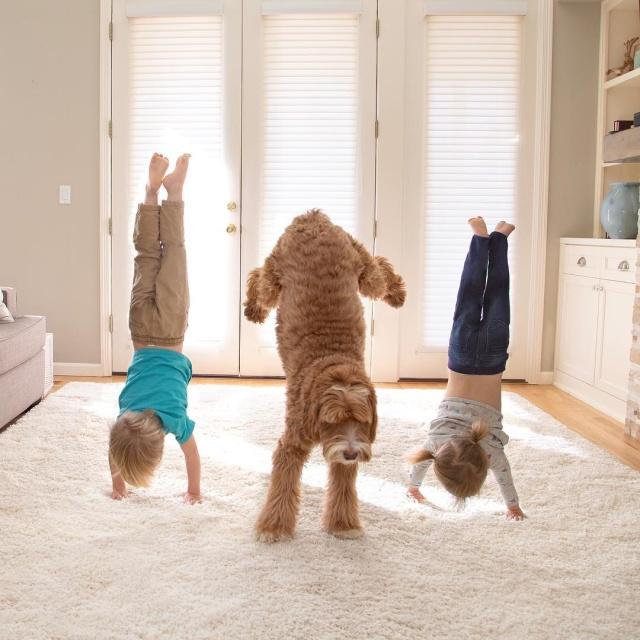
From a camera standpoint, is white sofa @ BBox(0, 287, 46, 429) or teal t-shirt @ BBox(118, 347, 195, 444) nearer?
teal t-shirt @ BBox(118, 347, 195, 444)

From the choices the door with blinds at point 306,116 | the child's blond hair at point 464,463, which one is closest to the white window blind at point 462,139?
the door with blinds at point 306,116

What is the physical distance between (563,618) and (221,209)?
3.42m

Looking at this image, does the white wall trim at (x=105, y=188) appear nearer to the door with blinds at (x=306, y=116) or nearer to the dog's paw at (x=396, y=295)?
the door with blinds at (x=306, y=116)

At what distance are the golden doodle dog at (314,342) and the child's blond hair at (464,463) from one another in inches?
8.0

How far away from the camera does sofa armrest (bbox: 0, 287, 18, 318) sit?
12.1 feet

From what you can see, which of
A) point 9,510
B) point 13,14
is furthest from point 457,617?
point 13,14

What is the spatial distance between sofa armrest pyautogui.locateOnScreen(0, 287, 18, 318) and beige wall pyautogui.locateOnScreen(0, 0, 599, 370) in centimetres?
91

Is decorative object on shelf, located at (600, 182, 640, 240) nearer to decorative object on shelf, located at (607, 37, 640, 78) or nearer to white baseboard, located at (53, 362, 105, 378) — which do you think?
decorative object on shelf, located at (607, 37, 640, 78)

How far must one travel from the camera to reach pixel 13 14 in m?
4.52

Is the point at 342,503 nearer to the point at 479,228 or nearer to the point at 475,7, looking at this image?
the point at 479,228

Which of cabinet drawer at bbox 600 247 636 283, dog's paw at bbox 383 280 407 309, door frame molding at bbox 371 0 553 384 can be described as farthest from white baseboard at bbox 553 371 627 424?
dog's paw at bbox 383 280 407 309

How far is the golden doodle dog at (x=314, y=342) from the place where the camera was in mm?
1907

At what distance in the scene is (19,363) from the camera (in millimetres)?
3346

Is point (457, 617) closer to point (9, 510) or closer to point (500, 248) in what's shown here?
point (500, 248)
